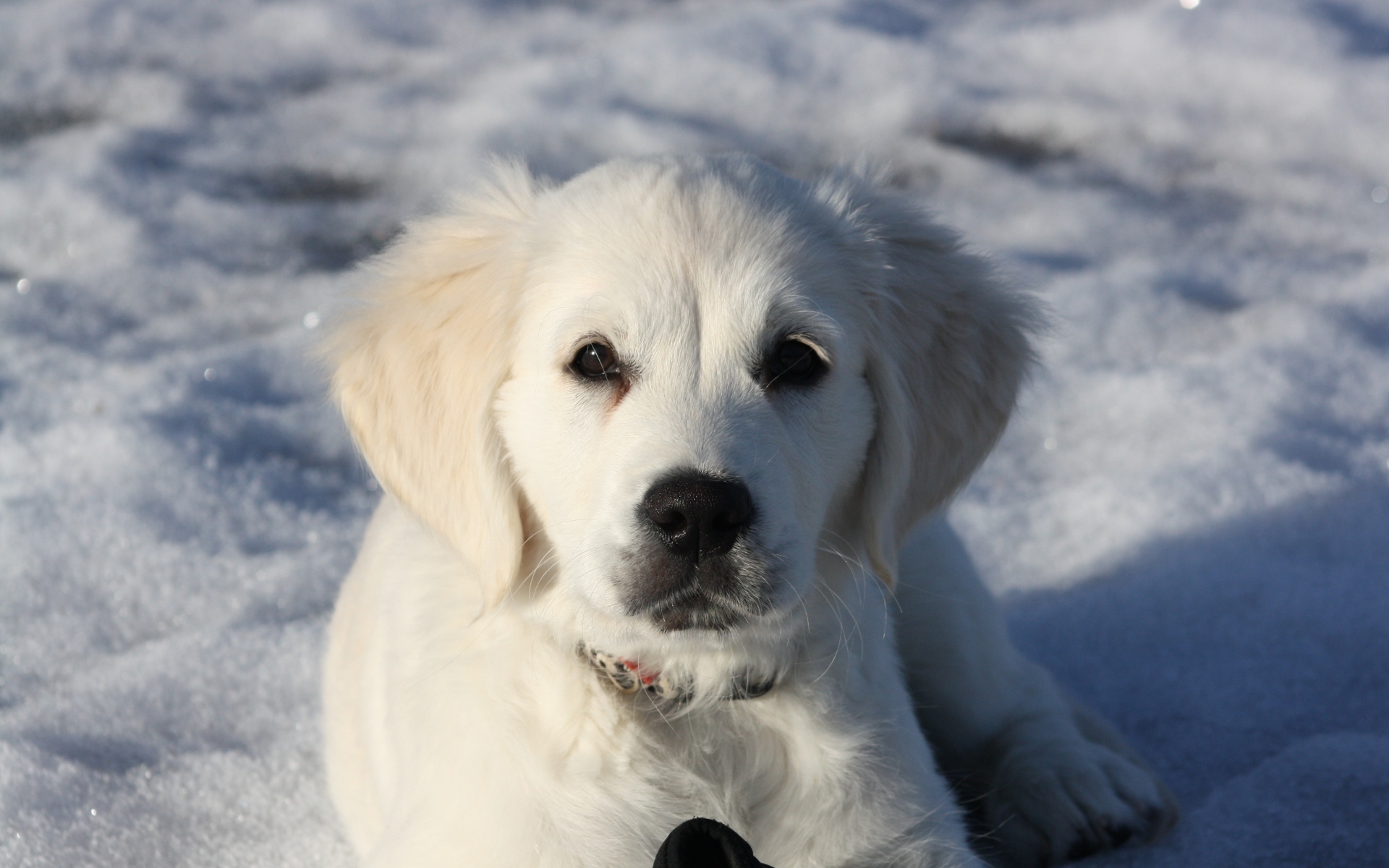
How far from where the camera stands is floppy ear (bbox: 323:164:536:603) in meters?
2.31

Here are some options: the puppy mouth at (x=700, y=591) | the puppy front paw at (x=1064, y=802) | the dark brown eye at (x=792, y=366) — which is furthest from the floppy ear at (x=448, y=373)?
the puppy front paw at (x=1064, y=802)

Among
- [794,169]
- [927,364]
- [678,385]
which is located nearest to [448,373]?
[678,385]

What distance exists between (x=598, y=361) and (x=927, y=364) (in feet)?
2.26

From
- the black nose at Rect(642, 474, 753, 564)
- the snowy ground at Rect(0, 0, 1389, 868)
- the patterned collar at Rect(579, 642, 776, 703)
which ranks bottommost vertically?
the snowy ground at Rect(0, 0, 1389, 868)

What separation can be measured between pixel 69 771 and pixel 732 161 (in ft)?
7.18

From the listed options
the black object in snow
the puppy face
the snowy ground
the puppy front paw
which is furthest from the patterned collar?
the snowy ground

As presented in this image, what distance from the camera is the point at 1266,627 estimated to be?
3619 mm

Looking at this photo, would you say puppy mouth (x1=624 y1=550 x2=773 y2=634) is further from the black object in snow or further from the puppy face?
the black object in snow

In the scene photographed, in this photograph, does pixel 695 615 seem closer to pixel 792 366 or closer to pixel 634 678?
pixel 634 678

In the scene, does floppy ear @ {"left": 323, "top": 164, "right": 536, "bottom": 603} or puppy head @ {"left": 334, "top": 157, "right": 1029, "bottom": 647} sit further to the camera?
floppy ear @ {"left": 323, "top": 164, "right": 536, "bottom": 603}

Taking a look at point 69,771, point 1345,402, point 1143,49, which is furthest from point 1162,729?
point 1143,49

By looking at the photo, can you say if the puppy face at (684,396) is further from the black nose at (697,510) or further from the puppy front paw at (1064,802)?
the puppy front paw at (1064,802)

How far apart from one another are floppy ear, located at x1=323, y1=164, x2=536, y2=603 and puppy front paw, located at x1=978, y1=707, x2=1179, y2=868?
1412 millimetres

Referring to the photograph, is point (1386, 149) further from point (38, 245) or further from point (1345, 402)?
point (38, 245)
